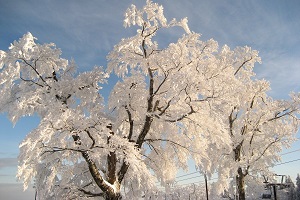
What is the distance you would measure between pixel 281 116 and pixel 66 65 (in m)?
12.2

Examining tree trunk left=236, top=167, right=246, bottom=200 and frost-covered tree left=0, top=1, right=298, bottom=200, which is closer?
frost-covered tree left=0, top=1, right=298, bottom=200

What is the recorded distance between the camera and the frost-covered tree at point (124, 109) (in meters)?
10.6

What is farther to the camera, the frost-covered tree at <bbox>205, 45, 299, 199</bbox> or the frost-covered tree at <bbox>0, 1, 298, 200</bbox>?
the frost-covered tree at <bbox>205, 45, 299, 199</bbox>

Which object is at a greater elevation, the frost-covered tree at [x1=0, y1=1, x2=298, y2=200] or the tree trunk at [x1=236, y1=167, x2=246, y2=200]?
the frost-covered tree at [x1=0, y1=1, x2=298, y2=200]

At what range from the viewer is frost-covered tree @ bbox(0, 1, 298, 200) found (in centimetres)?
1062

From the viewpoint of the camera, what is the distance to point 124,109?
13.3 metres

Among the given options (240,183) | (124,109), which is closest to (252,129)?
(240,183)

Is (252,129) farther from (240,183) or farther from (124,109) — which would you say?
(124,109)

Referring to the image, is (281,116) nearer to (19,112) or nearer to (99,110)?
(99,110)

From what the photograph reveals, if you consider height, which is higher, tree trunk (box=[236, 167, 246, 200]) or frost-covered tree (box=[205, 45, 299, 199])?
frost-covered tree (box=[205, 45, 299, 199])

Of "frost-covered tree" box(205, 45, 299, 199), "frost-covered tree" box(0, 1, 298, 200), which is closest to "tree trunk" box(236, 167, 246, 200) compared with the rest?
"frost-covered tree" box(205, 45, 299, 199)

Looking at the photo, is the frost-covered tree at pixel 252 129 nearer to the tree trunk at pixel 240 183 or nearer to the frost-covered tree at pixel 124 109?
the tree trunk at pixel 240 183

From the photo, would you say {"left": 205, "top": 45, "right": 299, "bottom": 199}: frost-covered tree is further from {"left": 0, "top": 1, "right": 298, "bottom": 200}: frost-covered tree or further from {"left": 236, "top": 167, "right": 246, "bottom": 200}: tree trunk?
{"left": 0, "top": 1, "right": 298, "bottom": 200}: frost-covered tree

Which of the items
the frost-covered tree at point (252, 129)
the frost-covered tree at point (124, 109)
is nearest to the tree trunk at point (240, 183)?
the frost-covered tree at point (252, 129)
